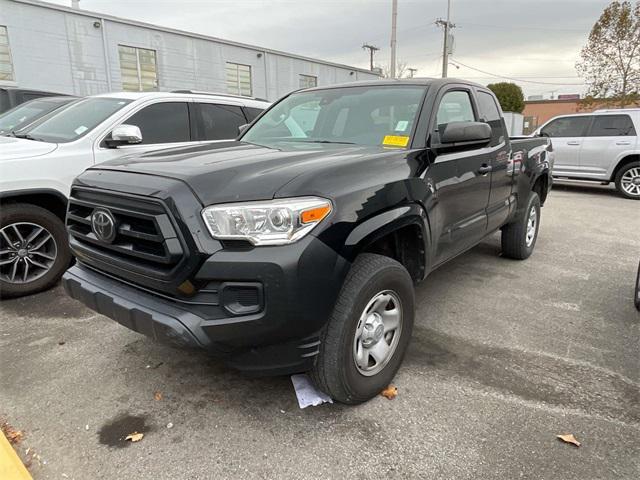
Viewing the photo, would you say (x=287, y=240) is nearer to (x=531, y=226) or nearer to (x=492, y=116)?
(x=492, y=116)

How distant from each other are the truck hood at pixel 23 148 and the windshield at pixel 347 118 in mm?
1840

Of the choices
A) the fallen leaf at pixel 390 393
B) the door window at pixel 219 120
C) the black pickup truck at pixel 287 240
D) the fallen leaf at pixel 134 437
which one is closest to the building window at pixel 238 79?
the door window at pixel 219 120

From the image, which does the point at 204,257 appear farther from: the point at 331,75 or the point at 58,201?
the point at 331,75

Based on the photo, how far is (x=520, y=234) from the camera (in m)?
5.18

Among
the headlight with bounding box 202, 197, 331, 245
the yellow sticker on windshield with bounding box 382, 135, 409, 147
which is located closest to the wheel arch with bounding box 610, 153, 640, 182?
the yellow sticker on windshield with bounding box 382, 135, 409, 147

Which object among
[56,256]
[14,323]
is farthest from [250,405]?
[56,256]

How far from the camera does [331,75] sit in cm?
2578

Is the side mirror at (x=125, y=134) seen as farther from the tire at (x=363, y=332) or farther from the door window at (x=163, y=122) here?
the tire at (x=363, y=332)

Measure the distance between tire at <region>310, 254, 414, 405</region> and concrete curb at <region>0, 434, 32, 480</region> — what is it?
4.45 feet

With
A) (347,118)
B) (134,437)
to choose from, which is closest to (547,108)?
(347,118)

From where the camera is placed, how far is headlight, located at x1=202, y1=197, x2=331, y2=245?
80.9 inches

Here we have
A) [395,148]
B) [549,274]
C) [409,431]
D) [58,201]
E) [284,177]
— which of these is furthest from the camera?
[549,274]

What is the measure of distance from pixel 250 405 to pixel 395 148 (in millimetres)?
1806

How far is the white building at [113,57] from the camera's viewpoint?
46.9ft
